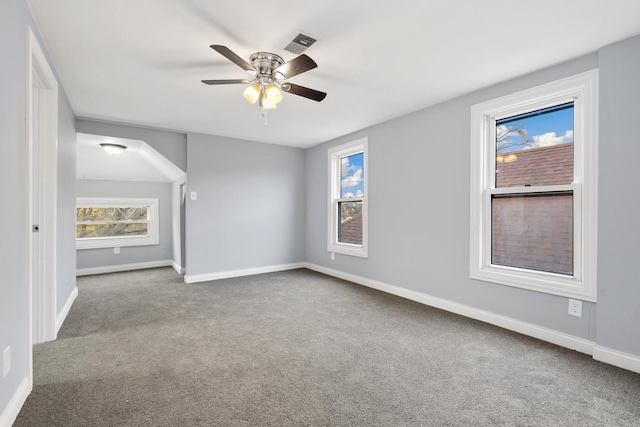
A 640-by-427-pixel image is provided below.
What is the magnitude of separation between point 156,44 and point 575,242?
3677mm

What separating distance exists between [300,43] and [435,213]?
234 centimetres

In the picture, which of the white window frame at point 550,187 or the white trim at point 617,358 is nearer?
the white trim at point 617,358

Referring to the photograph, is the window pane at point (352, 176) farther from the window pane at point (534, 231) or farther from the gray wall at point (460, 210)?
the window pane at point (534, 231)

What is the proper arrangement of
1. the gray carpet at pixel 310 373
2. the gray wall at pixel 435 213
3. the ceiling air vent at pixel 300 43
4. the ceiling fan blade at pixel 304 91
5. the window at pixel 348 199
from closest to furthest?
the gray carpet at pixel 310 373
the ceiling air vent at pixel 300 43
the ceiling fan blade at pixel 304 91
the gray wall at pixel 435 213
the window at pixel 348 199

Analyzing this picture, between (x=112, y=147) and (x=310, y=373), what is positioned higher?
(x=112, y=147)

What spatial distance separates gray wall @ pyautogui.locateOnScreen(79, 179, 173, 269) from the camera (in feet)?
17.5

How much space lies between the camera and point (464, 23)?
6.61ft

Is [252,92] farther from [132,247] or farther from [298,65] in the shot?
[132,247]

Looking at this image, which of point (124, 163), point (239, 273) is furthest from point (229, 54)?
point (124, 163)

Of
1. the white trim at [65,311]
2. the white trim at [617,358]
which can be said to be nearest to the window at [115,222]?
the white trim at [65,311]

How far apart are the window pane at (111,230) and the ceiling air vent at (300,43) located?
16.9 feet

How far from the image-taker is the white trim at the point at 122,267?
5.22 metres

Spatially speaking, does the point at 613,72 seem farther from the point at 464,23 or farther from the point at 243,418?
the point at 243,418

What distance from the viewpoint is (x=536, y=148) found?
2768 mm
